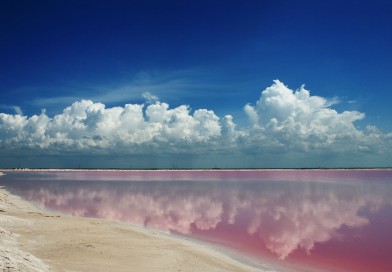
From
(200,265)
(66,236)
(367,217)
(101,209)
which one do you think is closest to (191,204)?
(101,209)

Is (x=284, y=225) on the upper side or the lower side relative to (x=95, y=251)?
lower

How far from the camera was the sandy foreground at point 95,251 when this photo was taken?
10.5 meters

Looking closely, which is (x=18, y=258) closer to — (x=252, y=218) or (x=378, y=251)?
(x=378, y=251)

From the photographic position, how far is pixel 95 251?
12.9m

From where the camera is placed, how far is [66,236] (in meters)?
15.4

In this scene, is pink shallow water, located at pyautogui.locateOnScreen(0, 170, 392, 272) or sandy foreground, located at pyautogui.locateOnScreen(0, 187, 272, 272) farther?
pink shallow water, located at pyautogui.locateOnScreen(0, 170, 392, 272)

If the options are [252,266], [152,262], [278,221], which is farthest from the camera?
[278,221]

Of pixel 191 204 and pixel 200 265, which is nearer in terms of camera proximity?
pixel 200 265

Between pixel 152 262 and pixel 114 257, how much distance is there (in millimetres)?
1390

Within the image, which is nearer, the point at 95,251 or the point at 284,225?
the point at 95,251

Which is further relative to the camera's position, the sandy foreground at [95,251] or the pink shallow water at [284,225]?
the pink shallow water at [284,225]

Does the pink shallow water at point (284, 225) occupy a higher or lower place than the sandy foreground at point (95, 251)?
lower

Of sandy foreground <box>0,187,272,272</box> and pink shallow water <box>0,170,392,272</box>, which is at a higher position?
sandy foreground <box>0,187,272,272</box>

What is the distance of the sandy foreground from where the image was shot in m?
10.5
